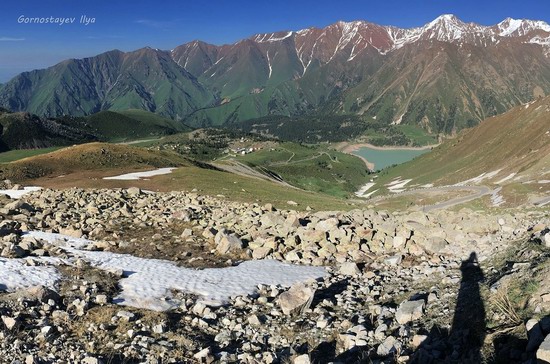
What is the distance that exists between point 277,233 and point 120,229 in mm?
10249

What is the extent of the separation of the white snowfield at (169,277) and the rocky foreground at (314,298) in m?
0.55

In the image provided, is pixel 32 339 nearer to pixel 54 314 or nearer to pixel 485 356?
pixel 54 314

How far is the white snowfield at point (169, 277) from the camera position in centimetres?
1611

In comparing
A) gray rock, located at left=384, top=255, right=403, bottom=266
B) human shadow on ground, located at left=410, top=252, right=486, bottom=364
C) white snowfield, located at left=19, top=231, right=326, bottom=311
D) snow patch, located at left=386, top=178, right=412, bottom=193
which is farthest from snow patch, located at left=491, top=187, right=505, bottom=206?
snow patch, located at left=386, top=178, right=412, bottom=193

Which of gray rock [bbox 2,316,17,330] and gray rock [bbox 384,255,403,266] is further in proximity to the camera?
gray rock [bbox 384,255,403,266]

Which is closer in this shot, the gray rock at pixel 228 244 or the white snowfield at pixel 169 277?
the white snowfield at pixel 169 277

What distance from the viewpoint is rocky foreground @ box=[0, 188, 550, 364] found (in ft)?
38.0

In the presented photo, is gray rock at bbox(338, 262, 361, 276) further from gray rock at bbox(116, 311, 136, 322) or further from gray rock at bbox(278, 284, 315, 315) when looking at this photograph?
gray rock at bbox(116, 311, 136, 322)

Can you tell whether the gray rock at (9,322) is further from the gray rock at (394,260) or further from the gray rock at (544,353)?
the gray rock at (394,260)

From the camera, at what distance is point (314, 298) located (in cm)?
1670

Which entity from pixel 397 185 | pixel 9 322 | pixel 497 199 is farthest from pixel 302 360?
pixel 397 185

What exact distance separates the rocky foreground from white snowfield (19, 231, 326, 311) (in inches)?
21.8

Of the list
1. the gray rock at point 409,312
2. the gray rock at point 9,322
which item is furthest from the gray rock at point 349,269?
the gray rock at point 9,322

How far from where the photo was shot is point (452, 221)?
2553 cm
